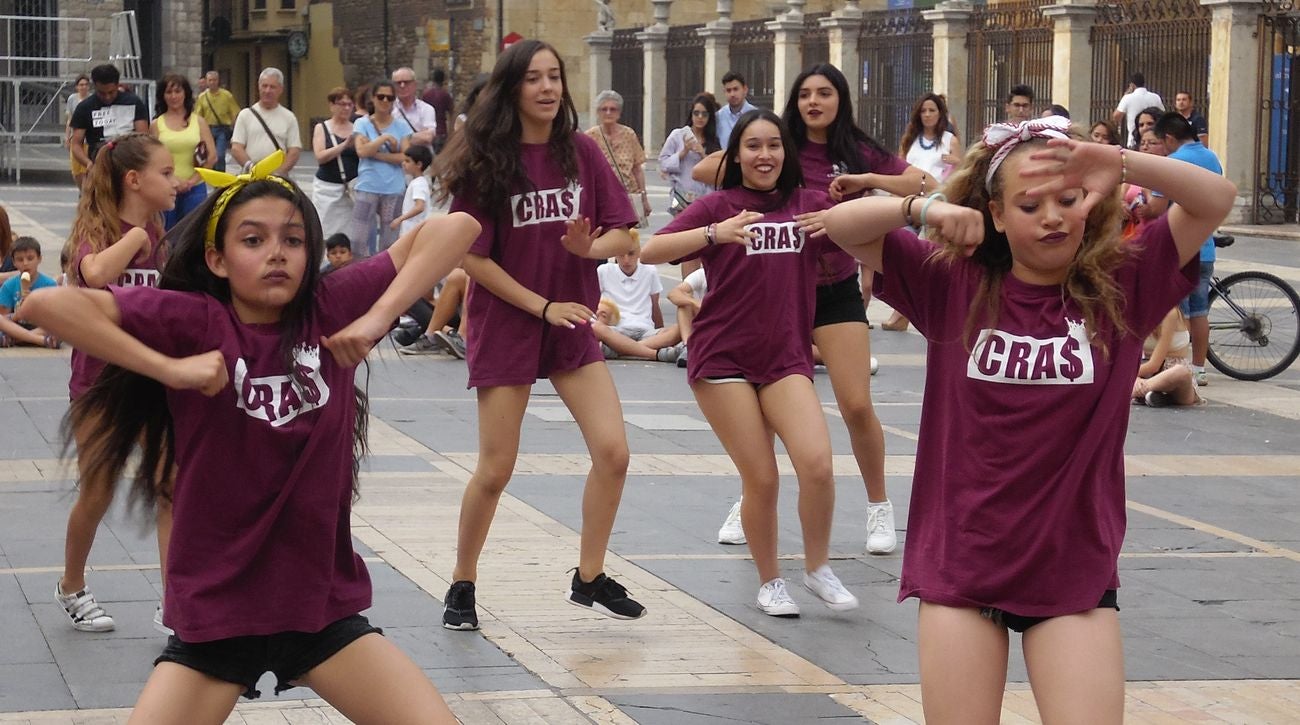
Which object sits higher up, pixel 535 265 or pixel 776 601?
pixel 535 265

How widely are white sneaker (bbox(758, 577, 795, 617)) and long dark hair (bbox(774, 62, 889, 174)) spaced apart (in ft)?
5.27

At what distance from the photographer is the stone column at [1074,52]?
98.7ft

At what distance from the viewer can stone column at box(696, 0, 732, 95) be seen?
43.5 metres

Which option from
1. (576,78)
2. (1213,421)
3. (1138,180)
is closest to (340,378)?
(1138,180)

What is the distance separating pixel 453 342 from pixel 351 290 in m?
10.2

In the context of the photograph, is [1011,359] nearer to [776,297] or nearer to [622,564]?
[776,297]

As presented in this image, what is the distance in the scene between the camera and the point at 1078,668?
358cm

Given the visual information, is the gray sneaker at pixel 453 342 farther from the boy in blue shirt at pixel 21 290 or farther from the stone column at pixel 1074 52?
the stone column at pixel 1074 52

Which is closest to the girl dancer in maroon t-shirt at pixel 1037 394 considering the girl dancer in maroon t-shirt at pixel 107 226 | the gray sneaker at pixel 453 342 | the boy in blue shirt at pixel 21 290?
the girl dancer in maroon t-shirt at pixel 107 226

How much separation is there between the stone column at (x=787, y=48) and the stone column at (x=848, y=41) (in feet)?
7.13

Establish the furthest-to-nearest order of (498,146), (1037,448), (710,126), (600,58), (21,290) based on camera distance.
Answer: (600,58) → (710,126) → (21,290) → (498,146) → (1037,448)

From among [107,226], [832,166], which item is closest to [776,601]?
[832,166]

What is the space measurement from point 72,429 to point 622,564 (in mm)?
3683

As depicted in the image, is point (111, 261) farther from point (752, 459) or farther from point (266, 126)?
point (266, 126)
